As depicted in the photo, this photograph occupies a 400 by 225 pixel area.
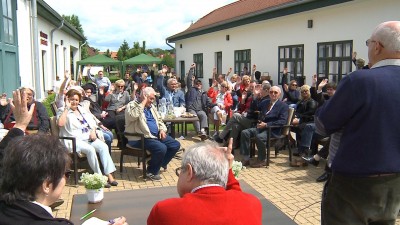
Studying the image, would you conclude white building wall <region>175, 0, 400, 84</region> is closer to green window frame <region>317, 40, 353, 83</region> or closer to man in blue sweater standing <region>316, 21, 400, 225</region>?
green window frame <region>317, 40, 353, 83</region>

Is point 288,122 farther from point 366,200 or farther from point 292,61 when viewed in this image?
point 292,61

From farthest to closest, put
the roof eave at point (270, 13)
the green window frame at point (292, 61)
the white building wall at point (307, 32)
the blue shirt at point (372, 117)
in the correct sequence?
the green window frame at point (292, 61), the roof eave at point (270, 13), the white building wall at point (307, 32), the blue shirt at point (372, 117)

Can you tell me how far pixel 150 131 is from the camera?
598cm

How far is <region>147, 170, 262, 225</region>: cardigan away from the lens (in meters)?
1.71

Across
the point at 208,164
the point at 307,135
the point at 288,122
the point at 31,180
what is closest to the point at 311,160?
the point at 307,135

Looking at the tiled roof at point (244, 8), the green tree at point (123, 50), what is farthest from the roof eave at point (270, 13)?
the green tree at point (123, 50)

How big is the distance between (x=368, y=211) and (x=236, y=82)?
420 inches

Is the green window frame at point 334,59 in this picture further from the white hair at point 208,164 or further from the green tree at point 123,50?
the green tree at point 123,50

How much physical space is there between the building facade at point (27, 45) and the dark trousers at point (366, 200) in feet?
25.0

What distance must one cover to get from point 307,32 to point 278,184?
7.48 metres

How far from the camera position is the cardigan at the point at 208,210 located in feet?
5.61

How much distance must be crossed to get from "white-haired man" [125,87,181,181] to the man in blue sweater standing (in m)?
3.79

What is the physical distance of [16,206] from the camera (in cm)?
156

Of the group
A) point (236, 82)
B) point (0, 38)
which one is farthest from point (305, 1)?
point (0, 38)
